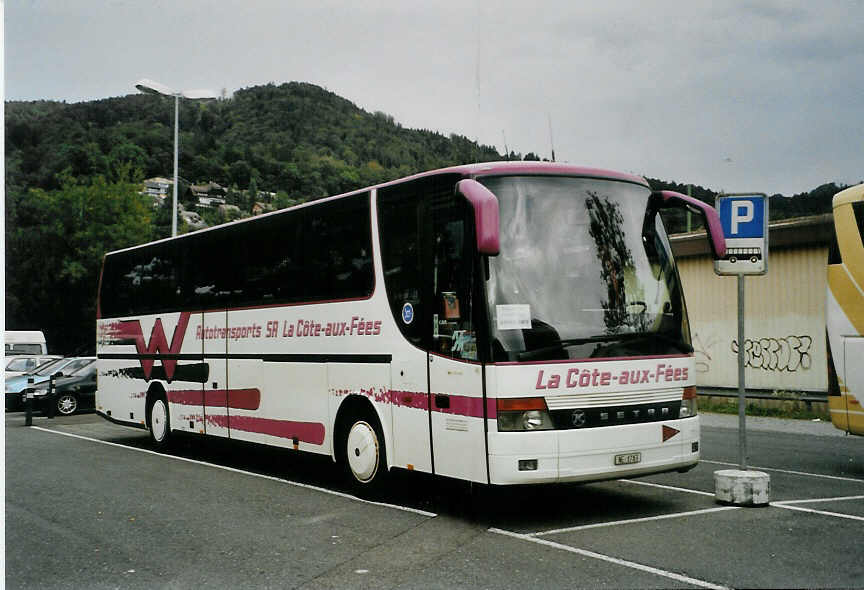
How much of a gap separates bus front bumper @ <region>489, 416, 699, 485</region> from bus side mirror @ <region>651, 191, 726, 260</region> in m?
1.83

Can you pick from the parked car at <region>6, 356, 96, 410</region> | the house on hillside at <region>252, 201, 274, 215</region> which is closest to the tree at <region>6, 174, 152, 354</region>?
the house on hillside at <region>252, 201, 274, 215</region>

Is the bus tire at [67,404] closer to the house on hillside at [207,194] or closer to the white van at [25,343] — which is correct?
the white van at [25,343]

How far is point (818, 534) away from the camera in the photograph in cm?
742

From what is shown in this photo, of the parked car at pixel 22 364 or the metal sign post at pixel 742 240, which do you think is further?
the parked car at pixel 22 364

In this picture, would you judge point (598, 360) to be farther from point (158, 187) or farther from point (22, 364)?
point (158, 187)

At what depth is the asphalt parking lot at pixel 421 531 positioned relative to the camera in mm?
6449

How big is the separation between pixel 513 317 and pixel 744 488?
2801 millimetres

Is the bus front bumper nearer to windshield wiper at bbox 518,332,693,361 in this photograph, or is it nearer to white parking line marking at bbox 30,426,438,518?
windshield wiper at bbox 518,332,693,361

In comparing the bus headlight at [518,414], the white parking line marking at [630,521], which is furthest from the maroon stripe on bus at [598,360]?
the white parking line marking at [630,521]

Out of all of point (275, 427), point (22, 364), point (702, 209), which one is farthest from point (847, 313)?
point (22, 364)

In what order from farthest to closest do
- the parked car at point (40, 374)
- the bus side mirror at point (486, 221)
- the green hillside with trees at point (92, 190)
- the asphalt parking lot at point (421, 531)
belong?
the green hillside with trees at point (92, 190)
the parked car at point (40, 374)
the bus side mirror at point (486, 221)
the asphalt parking lot at point (421, 531)

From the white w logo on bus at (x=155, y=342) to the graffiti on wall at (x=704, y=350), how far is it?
1362 centimetres

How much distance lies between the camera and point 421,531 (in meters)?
8.04

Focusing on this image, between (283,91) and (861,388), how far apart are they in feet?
191
